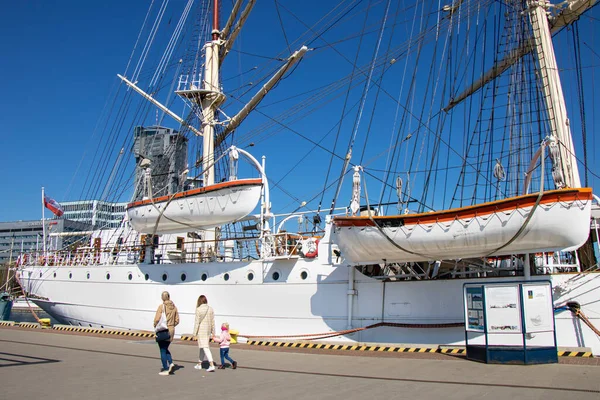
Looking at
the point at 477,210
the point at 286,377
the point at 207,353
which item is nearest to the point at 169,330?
the point at 207,353

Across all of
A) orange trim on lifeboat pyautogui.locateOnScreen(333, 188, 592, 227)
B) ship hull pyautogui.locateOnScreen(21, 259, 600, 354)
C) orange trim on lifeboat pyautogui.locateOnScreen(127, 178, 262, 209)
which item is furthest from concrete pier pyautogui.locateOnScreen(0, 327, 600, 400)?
orange trim on lifeboat pyautogui.locateOnScreen(127, 178, 262, 209)

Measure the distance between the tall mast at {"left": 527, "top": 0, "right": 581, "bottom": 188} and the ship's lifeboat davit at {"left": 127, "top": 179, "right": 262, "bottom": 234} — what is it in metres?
7.92

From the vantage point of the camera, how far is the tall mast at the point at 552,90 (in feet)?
40.3

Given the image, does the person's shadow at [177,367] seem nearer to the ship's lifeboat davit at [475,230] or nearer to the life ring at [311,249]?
the ship's lifeboat davit at [475,230]

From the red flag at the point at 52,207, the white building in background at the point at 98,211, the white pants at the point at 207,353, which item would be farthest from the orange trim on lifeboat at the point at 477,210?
the red flag at the point at 52,207

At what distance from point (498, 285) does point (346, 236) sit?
343 cm

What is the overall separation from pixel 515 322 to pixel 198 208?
373 inches

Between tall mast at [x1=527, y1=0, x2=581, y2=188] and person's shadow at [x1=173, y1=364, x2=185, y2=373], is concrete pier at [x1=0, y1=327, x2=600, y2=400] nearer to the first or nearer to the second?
person's shadow at [x1=173, y1=364, x2=185, y2=373]

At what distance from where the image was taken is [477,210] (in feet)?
33.1

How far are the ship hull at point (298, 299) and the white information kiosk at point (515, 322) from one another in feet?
5.50

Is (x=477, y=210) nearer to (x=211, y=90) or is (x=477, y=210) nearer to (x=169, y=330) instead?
(x=169, y=330)

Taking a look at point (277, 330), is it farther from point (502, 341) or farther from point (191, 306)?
point (502, 341)

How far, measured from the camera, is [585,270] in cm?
1131

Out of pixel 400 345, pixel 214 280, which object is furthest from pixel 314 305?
pixel 214 280
